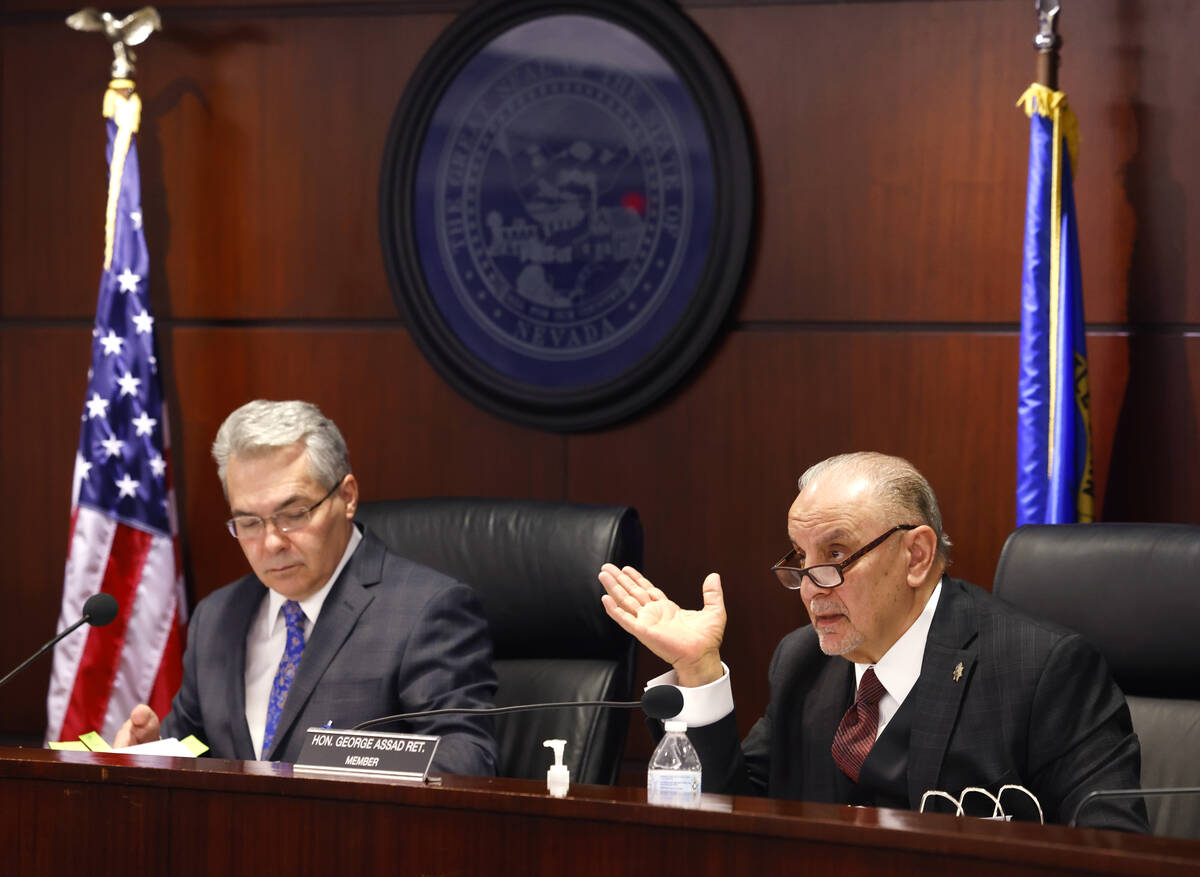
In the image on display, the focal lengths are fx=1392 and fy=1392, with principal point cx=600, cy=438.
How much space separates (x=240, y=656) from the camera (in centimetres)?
268

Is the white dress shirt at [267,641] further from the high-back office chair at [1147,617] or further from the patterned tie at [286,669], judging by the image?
the high-back office chair at [1147,617]

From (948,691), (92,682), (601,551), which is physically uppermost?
(601,551)

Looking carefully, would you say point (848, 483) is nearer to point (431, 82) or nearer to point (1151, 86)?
point (1151, 86)

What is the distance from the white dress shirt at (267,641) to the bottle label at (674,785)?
3.93 ft

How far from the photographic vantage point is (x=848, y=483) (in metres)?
2.17

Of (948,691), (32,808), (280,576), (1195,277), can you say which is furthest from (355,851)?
(1195,277)

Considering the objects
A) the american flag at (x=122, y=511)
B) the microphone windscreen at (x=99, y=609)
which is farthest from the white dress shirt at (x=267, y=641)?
the american flag at (x=122, y=511)

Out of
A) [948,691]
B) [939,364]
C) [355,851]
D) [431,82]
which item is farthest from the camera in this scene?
[431,82]

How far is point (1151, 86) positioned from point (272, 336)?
7.33ft

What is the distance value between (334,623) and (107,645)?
1176 millimetres

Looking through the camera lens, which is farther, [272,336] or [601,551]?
[272,336]

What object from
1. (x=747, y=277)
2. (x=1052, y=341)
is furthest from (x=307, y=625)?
(x=1052, y=341)

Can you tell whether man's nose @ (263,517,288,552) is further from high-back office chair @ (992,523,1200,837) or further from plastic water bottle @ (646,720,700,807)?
high-back office chair @ (992,523,1200,837)

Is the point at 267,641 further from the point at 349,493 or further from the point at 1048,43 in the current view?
the point at 1048,43
